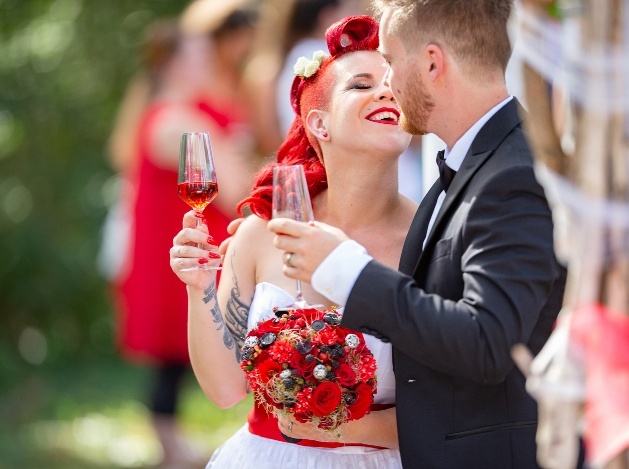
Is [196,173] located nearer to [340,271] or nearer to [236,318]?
[236,318]

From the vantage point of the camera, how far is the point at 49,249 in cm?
1041

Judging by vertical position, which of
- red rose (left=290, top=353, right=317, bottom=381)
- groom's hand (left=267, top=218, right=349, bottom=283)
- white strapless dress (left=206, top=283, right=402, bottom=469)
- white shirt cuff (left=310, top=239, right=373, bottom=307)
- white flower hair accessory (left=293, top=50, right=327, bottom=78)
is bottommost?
white strapless dress (left=206, top=283, right=402, bottom=469)

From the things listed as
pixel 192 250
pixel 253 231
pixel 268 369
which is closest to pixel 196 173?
pixel 192 250

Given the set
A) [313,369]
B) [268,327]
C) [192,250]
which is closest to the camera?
[313,369]

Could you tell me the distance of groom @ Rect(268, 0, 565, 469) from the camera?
2410 mm

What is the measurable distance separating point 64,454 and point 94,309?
349cm

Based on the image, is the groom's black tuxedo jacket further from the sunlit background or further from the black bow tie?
the sunlit background

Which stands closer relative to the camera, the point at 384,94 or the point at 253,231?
the point at 384,94

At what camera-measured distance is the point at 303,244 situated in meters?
2.48

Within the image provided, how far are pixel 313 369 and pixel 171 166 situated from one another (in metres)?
3.70

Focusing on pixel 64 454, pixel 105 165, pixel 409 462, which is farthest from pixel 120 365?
pixel 409 462

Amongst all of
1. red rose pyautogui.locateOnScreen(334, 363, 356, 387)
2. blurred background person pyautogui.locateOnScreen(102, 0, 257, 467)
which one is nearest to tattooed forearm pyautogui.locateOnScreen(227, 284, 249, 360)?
red rose pyautogui.locateOnScreen(334, 363, 356, 387)

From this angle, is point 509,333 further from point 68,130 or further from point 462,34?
point 68,130

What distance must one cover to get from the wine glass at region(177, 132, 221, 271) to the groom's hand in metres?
0.63
